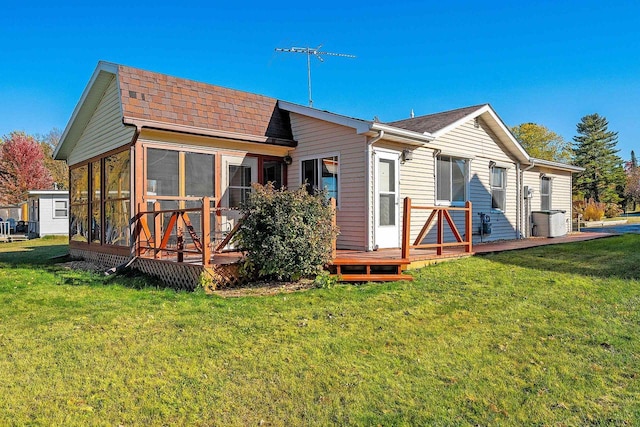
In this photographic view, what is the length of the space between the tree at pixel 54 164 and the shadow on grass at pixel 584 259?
1462 inches

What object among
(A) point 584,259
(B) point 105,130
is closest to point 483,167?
(A) point 584,259

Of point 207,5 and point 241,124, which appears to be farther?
point 207,5

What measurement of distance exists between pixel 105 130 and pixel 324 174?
5128mm

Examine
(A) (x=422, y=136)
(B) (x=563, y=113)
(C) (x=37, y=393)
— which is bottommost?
(C) (x=37, y=393)

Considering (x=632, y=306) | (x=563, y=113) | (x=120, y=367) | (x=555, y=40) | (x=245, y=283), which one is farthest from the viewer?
(x=563, y=113)

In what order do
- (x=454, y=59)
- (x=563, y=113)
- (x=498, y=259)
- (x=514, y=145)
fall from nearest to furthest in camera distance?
(x=498, y=259) → (x=514, y=145) → (x=454, y=59) → (x=563, y=113)

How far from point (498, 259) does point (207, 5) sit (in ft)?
41.6

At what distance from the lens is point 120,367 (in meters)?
3.50

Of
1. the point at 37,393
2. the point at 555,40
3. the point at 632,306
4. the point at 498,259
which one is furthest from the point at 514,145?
the point at 37,393

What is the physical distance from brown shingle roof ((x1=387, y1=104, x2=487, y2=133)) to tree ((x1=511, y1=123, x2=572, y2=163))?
30580 millimetres

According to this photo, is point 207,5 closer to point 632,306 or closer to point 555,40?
point 555,40

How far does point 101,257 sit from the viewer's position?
977 cm

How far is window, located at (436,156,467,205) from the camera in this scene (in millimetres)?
10625

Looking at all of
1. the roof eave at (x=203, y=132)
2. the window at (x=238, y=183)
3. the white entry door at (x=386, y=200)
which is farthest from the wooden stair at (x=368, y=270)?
the roof eave at (x=203, y=132)
